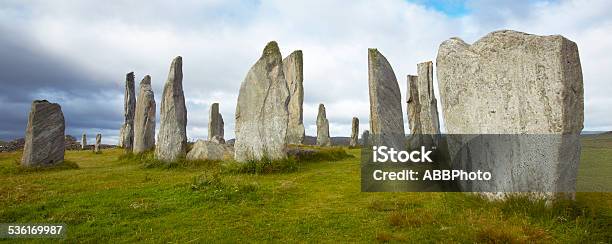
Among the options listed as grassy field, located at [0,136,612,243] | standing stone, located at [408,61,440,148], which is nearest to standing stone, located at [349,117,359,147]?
standing stone, located at [408,61,440,148]

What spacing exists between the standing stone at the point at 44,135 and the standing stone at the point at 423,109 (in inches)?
613

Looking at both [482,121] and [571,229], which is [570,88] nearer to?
[482,121]

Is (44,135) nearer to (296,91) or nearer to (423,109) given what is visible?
(296,91)

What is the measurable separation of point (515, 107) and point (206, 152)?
12586 mm

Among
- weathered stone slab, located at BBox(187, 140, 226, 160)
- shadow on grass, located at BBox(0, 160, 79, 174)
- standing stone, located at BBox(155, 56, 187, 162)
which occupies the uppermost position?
standing stone, located at BBox(155, 56, 187, 162)

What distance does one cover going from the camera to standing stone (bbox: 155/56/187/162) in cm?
1828

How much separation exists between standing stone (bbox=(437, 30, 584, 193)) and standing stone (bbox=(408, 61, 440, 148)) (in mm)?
12185

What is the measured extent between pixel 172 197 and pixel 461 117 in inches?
257

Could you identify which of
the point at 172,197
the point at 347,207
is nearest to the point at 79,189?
the point at 172,197

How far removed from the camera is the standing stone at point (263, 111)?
15.2 metres

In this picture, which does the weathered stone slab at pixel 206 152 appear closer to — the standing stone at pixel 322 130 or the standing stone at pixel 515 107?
the standing stone at pixel 515 107

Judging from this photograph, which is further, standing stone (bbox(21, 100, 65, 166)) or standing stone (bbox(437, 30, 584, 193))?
standing stone (bbox(21, 100, 65, 166))

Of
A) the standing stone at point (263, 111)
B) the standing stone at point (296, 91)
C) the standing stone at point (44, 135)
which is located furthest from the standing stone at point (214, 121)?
the standing stone at point (263, 111)

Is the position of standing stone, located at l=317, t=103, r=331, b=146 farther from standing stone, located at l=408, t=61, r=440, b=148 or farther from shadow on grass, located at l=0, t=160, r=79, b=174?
shadow on grass, located at l=0, t=160, r=79, b=174
